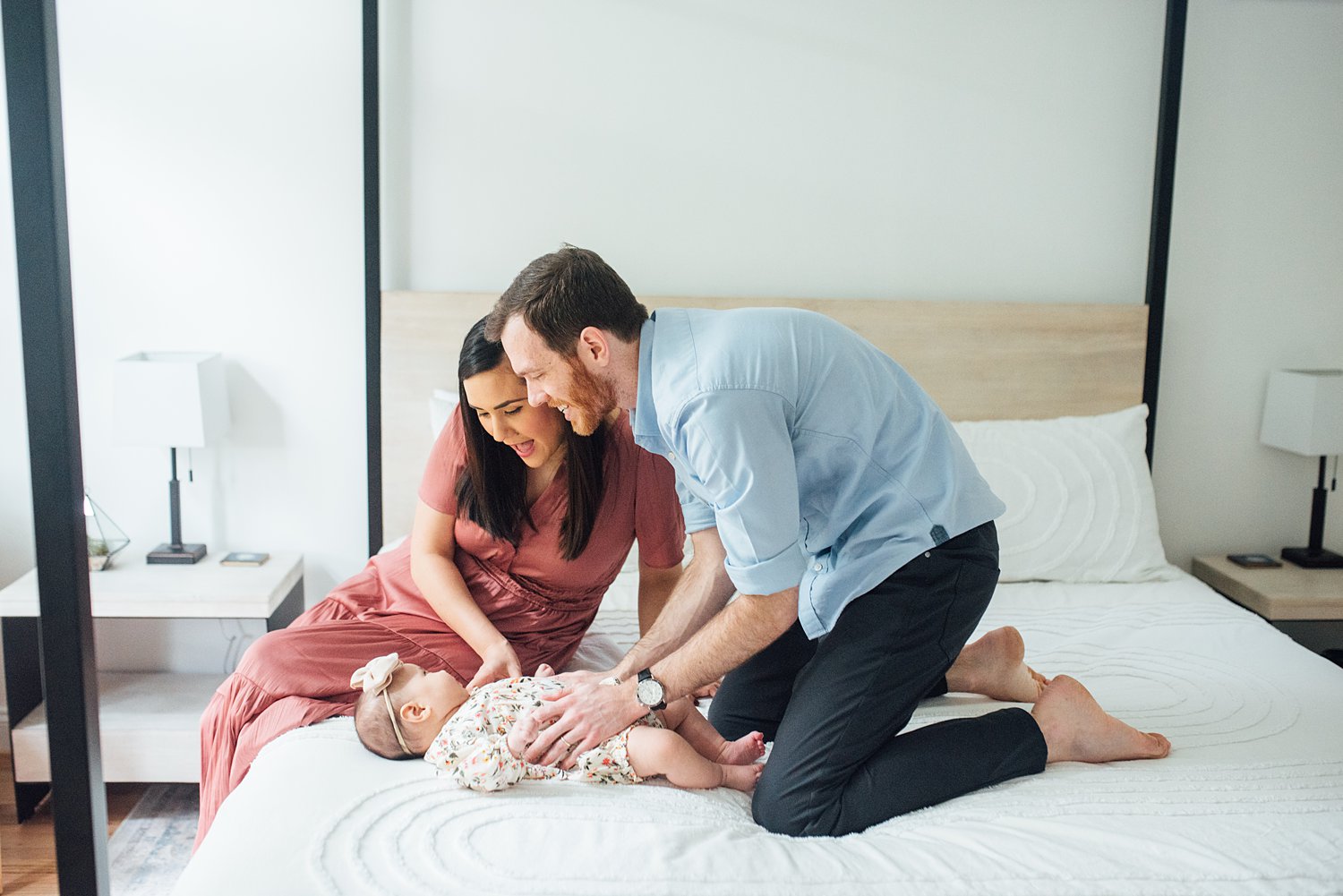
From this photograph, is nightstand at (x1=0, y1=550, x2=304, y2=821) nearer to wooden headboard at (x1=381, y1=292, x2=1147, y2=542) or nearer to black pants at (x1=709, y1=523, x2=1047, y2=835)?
wooden headboard at (x1=381, y1=292, x2=1147, y2=542)

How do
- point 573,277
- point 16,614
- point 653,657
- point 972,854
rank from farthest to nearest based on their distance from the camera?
point 16,614, point 653,657, point 573,277, point 972,854

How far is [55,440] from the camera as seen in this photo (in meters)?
1.62

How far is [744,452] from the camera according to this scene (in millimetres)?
1408

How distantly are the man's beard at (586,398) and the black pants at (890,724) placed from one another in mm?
490

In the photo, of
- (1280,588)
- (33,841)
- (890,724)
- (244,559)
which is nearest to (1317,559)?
(1280,588)

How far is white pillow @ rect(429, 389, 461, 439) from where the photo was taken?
8.98 feet

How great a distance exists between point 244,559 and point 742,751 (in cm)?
161

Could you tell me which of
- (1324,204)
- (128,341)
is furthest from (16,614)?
(1324,204)

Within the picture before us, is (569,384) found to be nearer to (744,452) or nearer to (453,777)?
(744,452)

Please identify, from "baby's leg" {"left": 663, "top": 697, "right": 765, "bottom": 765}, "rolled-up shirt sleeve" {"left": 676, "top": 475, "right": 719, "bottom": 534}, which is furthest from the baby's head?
"rolled-up shirt sleeve" {"left": 676, "top": 475, "right": 719, "bottom": 534}

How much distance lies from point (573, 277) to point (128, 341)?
6.08 ft

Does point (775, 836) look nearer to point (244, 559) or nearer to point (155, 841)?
point (155, 841)

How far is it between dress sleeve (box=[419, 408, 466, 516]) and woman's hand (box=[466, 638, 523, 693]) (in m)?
0.30

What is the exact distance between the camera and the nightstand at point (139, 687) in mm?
2447
